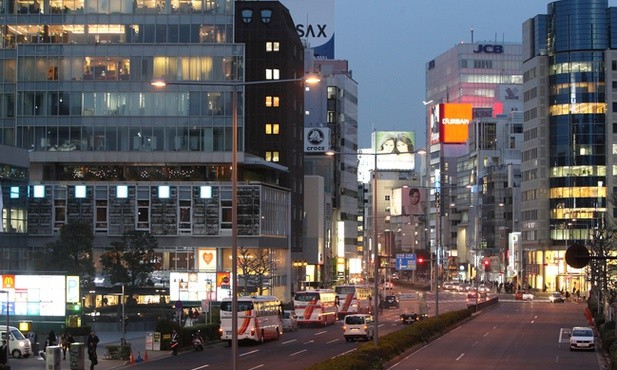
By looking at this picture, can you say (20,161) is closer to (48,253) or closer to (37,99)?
(48,253)

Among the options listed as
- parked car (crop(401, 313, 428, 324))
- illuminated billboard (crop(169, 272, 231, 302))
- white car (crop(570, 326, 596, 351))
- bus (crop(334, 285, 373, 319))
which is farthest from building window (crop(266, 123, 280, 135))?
→ white car (crop(570, 326, 596, 351))

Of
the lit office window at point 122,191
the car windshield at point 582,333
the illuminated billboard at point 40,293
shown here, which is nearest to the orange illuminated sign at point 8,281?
the illuminated billboard at point 40,293

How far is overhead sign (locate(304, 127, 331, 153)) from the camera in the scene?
189 m

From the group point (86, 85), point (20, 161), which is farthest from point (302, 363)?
point (86, 85)

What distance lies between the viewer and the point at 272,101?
149500 mm

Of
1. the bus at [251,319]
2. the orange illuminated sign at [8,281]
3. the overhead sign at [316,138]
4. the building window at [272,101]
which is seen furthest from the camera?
the overhead sign at [316,138]

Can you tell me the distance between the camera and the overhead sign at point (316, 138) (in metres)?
189

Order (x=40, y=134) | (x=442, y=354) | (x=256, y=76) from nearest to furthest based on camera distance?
(x=442, y=354), (x=40, y=134), (x=256, y=76)

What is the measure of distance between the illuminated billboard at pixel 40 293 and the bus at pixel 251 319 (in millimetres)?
9262

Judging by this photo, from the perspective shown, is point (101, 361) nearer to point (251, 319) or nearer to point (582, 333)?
point (251, 319)

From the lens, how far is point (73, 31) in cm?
12812

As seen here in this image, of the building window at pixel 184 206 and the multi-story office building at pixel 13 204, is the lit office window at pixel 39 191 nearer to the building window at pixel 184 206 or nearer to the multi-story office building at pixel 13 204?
the building window at pixel 184 206

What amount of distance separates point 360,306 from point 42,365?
5845cm

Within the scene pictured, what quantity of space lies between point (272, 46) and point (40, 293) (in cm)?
7735
